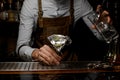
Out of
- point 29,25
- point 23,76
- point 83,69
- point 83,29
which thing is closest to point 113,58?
point 83,69

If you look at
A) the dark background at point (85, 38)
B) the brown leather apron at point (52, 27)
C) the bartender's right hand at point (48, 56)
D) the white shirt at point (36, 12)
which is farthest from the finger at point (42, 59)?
the dark background at point (85, 38)

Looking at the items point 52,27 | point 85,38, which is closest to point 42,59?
point 52,27

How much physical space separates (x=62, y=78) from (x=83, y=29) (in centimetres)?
139

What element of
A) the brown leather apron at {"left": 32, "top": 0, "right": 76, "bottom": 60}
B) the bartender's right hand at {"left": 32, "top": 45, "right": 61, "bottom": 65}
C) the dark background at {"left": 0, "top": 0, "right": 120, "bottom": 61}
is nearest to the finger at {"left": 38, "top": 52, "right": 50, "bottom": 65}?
the bartender's right hand at {"left": 32, "top": 45, "right": 61, "bottom": 65}

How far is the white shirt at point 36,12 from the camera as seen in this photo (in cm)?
206

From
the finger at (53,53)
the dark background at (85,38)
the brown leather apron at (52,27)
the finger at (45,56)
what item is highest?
the finger at (53,53)

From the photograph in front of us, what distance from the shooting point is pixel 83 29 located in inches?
98.0

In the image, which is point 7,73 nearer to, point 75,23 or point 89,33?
point 75,23

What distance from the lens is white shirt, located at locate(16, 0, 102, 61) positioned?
6.75 feet

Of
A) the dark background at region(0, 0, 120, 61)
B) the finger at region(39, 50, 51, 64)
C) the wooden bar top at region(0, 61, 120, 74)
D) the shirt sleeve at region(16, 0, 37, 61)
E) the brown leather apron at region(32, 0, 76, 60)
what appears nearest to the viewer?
the wooden bar top at region(0, 61, 120, 74)

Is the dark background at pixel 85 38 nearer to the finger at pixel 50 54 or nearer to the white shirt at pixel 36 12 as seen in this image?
the white shirt at pixel 36 12

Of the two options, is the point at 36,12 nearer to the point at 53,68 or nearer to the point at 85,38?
the point at 85,38

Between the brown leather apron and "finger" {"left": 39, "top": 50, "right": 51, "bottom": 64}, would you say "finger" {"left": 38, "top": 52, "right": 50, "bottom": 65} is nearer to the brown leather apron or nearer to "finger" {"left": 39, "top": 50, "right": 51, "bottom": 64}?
"finger" {"left": 39, "top": 50, "right": 51, "bottom": 64}

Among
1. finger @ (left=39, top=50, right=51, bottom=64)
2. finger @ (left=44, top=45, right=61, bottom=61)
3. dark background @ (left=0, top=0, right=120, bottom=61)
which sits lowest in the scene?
dark background @ (left=0, top=0, right=120, bottom=61)
